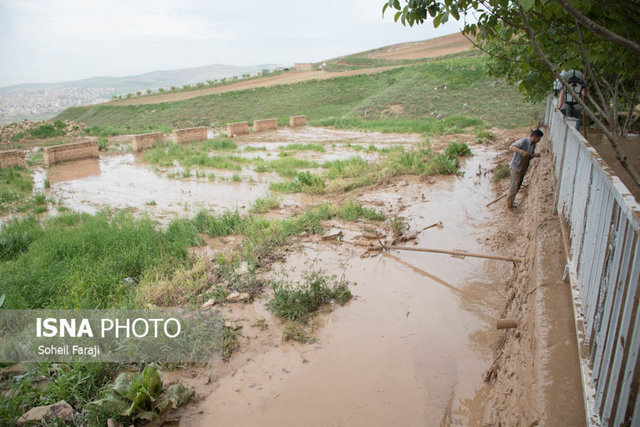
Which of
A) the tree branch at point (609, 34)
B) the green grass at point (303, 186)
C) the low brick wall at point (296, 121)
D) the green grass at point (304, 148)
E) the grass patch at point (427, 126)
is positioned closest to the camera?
the tree branch at point (609, 34)

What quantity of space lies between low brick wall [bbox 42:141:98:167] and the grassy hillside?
33.5 ft

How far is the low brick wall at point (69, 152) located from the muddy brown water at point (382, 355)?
1405 cm

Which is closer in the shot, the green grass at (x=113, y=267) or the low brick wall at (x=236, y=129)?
the green grass at (x=113, y=267)

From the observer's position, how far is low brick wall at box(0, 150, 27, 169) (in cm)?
1522

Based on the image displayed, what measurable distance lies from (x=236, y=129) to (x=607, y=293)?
2296 cm

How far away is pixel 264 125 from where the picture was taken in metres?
26.0

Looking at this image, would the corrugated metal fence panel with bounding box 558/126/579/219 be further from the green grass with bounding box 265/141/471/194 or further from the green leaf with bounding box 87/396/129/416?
the green grass with bounding box 265/141/471/194

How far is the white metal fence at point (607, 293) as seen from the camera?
1.90 metres

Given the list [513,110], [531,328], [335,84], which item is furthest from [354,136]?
[335,84]

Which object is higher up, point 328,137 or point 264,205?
point 328,137

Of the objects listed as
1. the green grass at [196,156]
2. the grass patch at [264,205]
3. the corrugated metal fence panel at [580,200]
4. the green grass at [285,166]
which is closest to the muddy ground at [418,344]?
the corrugated metal fence panel at [580,200]

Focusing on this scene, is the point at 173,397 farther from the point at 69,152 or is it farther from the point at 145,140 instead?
the point at 145,140

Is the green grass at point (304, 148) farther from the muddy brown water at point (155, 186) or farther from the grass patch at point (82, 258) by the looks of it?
the grass patch at point (82, 258)

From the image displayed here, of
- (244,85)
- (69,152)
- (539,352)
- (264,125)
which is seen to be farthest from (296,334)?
(244,85)
